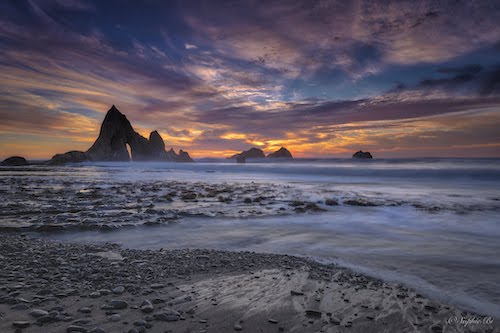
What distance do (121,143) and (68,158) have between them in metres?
57.7

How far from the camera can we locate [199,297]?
3.68 m

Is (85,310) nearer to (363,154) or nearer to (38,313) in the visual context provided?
(38,313)

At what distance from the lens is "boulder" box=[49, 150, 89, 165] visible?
266 feet

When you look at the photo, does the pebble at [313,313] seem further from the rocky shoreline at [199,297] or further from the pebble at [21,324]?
the pebble at [21,324]

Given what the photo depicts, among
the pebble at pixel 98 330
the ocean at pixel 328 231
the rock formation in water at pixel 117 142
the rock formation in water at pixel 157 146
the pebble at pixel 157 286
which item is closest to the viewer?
the pebble at pixel 98 330

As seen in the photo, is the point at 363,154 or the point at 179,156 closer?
the point at 363,154

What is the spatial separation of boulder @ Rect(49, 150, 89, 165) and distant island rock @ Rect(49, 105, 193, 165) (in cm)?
3521

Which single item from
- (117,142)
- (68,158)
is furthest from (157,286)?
(117,142)

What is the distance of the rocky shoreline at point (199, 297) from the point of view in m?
3.01

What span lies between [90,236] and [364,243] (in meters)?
6.68

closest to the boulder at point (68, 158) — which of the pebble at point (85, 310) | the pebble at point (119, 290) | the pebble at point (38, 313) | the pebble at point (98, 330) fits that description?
the pebble at point (119, 290)

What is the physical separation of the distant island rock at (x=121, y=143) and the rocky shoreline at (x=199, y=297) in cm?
13820

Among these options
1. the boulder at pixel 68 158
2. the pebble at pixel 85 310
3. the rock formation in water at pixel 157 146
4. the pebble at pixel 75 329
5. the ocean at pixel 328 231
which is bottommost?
the ocean at pixel 328 231

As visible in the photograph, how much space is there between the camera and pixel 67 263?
4.71 m
